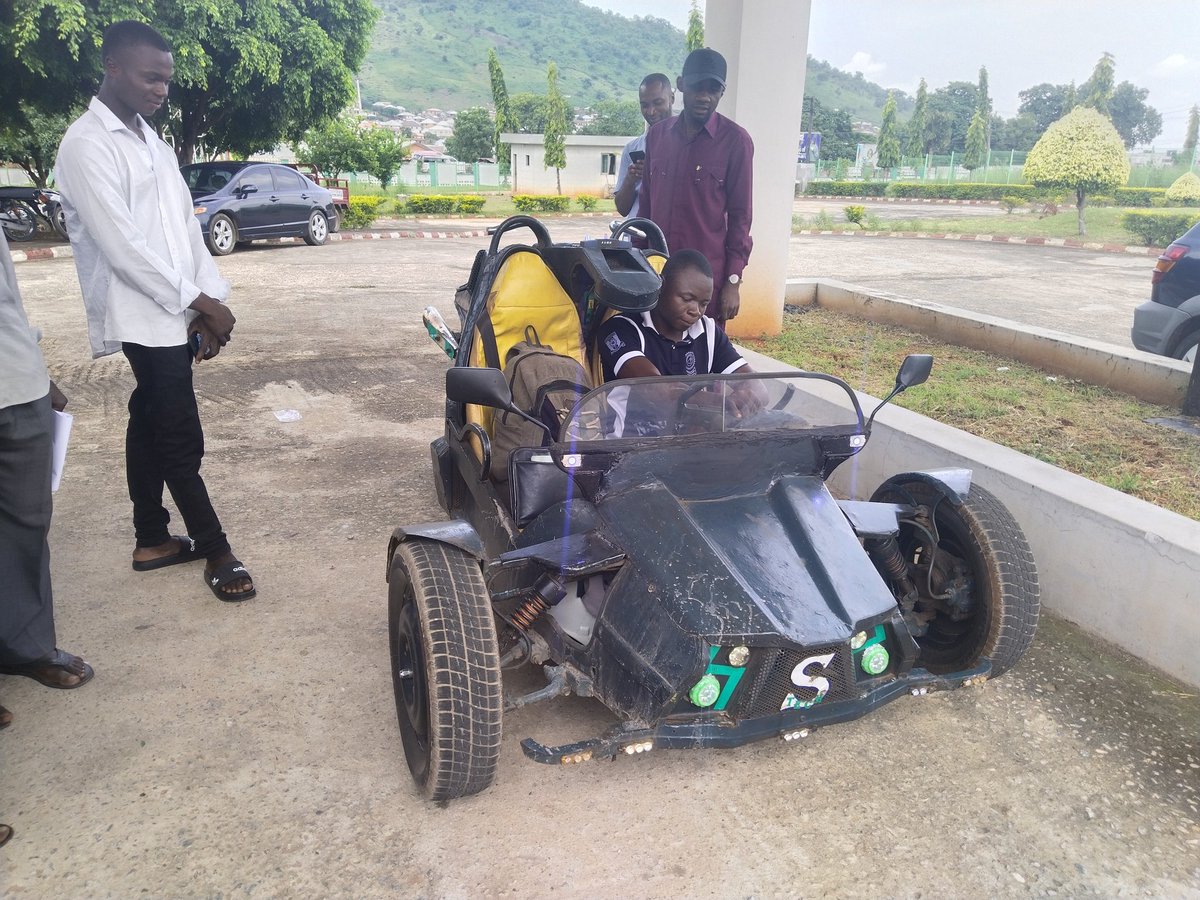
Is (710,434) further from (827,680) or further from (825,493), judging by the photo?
(827,680)

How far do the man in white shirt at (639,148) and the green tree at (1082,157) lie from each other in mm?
21283

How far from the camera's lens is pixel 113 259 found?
11.0 feet

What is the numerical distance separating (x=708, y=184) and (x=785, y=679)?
3747 millimetres

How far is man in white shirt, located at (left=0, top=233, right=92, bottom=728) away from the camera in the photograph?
9.25 ft

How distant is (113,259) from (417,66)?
18504cm

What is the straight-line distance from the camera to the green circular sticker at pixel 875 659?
2.52m

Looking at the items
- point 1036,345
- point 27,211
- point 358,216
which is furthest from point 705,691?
point 358,216

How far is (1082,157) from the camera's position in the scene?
24.0m

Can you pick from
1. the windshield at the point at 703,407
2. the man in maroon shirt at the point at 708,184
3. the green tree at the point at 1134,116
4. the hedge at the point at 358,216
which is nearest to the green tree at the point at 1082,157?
the hedge at the point at 358,216

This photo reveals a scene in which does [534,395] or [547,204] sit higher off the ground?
[547,204]

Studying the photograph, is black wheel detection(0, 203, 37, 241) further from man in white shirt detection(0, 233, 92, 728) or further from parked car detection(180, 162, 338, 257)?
man in white shirt detection(0, 233, 92, 728)

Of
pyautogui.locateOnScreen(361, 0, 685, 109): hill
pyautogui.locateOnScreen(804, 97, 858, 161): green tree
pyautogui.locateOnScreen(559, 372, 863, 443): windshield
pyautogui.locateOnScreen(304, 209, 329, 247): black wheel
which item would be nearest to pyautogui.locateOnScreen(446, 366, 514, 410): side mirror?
pyautogui.locateOnScreen(559, 372, 863, 443): windshield

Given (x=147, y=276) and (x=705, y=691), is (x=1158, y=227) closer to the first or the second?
(x=705, y=691)

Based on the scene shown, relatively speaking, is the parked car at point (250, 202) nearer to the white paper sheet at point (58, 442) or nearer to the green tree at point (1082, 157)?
the white paper sheet at point (58, 442)
